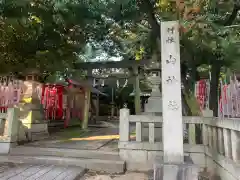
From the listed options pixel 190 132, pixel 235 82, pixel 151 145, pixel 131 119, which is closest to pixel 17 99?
pixel 131 119

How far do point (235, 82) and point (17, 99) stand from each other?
7.81 meters

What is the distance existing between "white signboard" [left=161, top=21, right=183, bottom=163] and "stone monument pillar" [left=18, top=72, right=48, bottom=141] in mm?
5611

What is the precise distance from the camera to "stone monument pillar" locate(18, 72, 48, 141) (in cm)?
863

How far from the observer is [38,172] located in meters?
5.31

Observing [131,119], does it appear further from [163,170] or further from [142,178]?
[163,170]

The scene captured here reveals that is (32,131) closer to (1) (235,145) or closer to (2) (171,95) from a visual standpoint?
(2) (171,95)

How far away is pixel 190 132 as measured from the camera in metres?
6.11

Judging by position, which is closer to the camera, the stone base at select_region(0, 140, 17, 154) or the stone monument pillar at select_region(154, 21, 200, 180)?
the stone monument pillar at select_region(154, 21, 200, 180)

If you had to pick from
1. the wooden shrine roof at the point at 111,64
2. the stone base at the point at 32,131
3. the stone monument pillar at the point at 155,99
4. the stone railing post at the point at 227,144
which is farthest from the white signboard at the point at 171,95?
the wooden shrine roof at the point at 111,64

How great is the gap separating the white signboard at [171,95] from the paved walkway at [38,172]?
2257 millimetres

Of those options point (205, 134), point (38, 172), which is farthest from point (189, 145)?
point (38, 172)

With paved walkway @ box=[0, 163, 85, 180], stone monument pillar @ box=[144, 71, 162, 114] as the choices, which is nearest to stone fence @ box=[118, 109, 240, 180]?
stone monument pillar @ box=[144, 71, 162, 114]

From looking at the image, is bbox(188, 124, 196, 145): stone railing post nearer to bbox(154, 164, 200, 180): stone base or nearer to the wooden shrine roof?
bbox(154, 164, 200, 180): stone base

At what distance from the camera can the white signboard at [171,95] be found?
4410 mm
